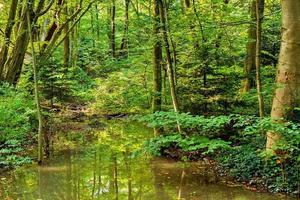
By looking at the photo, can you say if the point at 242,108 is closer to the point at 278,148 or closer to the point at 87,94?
the point at 278,148

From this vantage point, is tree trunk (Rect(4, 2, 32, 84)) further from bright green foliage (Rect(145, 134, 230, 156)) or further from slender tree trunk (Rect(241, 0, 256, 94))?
slender tree trunk (Rect(241, 0, 256, 94))

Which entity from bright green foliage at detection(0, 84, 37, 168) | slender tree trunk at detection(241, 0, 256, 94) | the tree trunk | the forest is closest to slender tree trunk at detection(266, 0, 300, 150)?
the forest

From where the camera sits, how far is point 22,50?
46.8ft

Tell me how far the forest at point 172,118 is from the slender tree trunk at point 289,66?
2 cm

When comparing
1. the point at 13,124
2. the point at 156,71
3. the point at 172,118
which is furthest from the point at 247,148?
the point at 13,124

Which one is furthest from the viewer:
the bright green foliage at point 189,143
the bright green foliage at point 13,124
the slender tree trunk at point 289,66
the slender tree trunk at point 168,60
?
the slender tree trunk at point 168,60

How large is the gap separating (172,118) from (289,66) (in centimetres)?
287

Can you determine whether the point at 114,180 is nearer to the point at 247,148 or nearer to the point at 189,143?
the point at 189,143

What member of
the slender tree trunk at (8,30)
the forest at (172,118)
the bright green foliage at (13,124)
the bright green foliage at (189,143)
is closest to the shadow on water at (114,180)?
the forest at (172,118)

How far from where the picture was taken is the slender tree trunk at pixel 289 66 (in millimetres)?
8422

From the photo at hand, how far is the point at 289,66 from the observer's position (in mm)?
8469

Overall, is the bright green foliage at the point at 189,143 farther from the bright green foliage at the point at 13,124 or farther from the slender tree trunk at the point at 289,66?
the bright green foliage at the point at 13,124

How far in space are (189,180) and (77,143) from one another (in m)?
5.34

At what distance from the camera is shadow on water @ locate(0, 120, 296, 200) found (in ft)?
26.0
